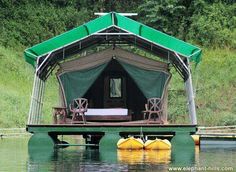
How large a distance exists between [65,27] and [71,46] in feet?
52.2

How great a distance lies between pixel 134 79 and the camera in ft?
65.6

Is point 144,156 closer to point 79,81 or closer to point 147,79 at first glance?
point 147,79

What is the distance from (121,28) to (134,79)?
245 cm

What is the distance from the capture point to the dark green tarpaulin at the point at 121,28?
700 inches

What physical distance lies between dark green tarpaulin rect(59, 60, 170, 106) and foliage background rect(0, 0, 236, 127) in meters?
5.90

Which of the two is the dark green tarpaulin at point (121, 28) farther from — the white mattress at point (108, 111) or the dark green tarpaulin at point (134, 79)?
the white mattress at point (108, 111)

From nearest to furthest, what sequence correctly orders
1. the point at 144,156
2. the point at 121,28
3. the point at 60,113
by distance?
1. the point at 144,156
2. the point at 121,28
3. the point at 60,113

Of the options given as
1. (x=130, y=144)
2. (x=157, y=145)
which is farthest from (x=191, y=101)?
(x=130, y=144)

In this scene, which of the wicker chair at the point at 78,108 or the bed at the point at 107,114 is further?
the bed at the point at 107,114

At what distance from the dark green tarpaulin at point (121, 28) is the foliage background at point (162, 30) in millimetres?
7954

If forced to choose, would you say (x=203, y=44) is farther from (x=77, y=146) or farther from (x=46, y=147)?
(x=46, y=147)

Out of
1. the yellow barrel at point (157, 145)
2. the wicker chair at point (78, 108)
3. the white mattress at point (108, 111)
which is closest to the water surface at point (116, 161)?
the yellow barrel at point (157, 145)

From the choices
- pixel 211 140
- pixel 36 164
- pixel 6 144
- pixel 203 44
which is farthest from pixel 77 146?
pixel 203 44

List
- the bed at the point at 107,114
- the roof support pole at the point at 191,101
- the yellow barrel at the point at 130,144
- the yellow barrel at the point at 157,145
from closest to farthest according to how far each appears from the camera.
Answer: the yellow barrel at the point at 130,144, the yellow barrel at the point at 157,145, the roof support pole at the point at 191,101, the bed at the point at 107,114
